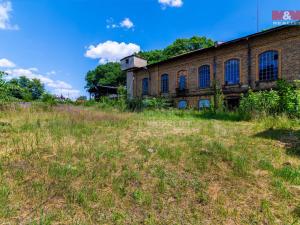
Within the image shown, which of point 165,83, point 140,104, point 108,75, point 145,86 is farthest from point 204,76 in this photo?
point 108,75

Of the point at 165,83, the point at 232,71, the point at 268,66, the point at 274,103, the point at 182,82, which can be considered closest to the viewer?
the point at 274,103

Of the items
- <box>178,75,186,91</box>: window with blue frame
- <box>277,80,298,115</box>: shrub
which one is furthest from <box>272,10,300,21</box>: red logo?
<box>178,75,186,91</box>: window with blue frame

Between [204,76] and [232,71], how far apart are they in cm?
268

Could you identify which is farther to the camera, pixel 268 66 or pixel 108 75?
pixel 108 75

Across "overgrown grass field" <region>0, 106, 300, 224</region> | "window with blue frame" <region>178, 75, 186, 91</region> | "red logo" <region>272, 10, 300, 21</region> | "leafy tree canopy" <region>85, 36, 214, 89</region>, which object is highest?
"leafy tree canopy" <region>85, 36, 214, 89</region>

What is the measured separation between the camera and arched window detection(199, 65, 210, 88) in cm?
1832

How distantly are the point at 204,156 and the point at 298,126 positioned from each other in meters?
5.13

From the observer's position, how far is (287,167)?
13.0 feet

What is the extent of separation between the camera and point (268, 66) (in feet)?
47.6

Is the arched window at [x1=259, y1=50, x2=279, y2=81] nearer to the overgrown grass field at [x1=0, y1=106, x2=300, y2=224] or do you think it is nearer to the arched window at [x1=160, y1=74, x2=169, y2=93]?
the arched window at [x1=160, y1=74, x2=169, y2=93]

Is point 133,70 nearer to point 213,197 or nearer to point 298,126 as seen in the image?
point 298,126

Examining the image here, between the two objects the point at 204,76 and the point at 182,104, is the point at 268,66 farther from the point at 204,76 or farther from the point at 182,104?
the point at 182,104

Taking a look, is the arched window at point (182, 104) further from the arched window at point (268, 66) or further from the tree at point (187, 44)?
the tree at point (187, 44)

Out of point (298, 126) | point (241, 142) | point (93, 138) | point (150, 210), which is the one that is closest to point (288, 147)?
point (241, 142)
